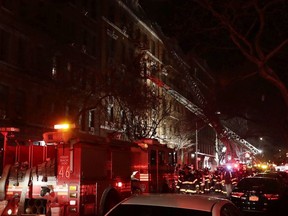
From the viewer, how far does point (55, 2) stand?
32.1m

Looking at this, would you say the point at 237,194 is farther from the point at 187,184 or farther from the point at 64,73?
the point at 64,73

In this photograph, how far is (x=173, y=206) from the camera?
17.0 feet

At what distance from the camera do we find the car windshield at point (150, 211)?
5.05 meters

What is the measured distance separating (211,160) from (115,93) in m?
57.5

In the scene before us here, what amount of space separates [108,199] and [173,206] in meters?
6.91

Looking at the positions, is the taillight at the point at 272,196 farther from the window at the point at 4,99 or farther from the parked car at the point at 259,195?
the window at the point at 4,99

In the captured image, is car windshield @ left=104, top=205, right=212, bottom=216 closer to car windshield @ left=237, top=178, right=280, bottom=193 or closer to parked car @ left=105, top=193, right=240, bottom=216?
parked car @ left=105, top=193, right=240, bottom=216

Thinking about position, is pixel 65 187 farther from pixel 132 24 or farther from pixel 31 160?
pixel 132 24

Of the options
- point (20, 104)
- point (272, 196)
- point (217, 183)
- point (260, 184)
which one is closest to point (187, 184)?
point (260, 184)

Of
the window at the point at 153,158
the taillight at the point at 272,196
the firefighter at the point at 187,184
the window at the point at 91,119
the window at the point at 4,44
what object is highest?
the window at the point at 4,44

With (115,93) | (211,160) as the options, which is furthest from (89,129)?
(211,160)

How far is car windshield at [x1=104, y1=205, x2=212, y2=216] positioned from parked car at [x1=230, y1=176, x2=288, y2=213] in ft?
34.8

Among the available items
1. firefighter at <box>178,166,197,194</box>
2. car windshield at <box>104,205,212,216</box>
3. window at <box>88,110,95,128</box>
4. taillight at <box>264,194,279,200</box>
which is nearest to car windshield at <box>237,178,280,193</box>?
taillight at <box>264,194,279,200</box>

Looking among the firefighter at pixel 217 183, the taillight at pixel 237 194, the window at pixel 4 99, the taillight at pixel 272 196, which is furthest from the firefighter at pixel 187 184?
the window at pixel 4 99
